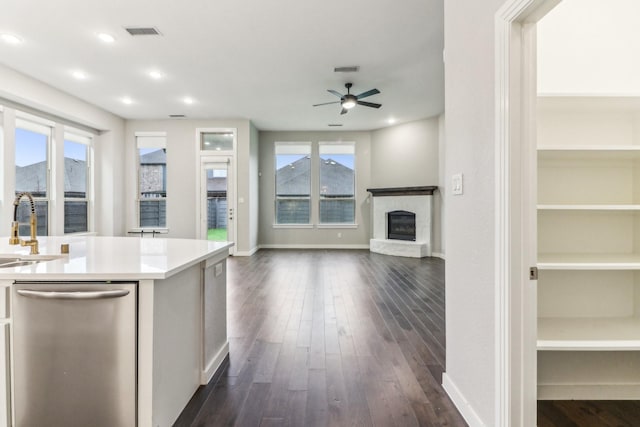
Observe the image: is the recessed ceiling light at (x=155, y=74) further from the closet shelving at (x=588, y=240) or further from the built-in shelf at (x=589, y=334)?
the built-in shelf at (x=589, y=334)

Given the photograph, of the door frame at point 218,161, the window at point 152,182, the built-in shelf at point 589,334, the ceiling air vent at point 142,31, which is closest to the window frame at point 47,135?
the window at point 152,182

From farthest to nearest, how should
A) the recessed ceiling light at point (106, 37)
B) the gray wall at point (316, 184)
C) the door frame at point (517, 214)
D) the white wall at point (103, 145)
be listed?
the gray wall at point (316, 184), the white wall at point (103, 145), the recessed ceiling light at point (106, 37), the door frame at point (517, 214)

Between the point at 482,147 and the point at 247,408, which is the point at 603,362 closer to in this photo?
the point at 482,147

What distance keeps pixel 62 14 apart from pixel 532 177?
445 centimetres

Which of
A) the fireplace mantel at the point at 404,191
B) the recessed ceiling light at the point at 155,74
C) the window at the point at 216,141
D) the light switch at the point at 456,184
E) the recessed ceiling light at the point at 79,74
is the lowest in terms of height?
the light switch at the point at 456,184

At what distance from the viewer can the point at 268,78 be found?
5.00 m

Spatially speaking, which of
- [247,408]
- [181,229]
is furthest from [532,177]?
[181,229]

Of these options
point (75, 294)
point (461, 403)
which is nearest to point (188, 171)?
point (75, 294)

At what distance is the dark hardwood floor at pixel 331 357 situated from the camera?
180 centimetres

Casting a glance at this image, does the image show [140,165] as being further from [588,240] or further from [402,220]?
[588,240]

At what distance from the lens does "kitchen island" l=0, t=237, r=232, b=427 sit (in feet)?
4.74

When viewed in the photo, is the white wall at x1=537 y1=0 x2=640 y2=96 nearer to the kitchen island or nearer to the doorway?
the kitchen island

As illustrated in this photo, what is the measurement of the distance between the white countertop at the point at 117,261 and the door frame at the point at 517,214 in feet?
4.87

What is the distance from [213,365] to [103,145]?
6.66 metres
